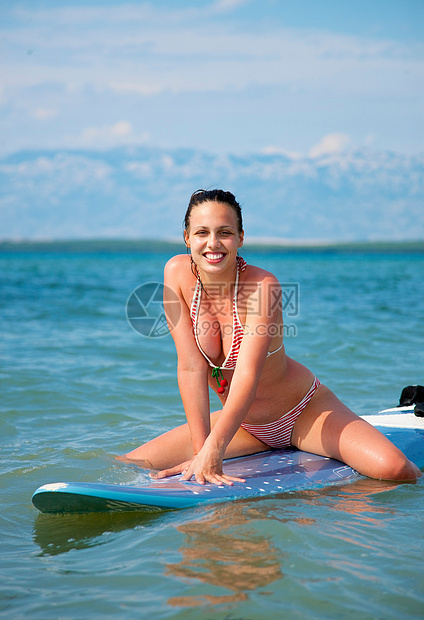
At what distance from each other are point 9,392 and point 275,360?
3.56 meters

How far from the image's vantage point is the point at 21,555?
2.83 m

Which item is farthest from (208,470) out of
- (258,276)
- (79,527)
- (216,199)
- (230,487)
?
(216,199)

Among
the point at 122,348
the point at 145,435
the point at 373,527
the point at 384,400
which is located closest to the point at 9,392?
the point at 145,435

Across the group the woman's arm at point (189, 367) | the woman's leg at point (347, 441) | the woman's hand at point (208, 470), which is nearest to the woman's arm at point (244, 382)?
the woman's hand at point (208, 470)

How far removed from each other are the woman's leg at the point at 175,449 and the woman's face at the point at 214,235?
102cm

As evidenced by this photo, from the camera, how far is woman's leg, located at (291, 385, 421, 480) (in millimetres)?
3541

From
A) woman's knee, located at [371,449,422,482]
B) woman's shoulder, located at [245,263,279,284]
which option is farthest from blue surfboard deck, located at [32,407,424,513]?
woman's shoulder, located at [245,263,279,284]

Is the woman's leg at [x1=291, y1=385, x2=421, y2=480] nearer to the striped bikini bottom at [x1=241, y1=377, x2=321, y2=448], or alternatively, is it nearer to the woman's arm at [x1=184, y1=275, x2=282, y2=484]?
the striped bikini bottom at [x1=241, y1=377, x2=321, y2=448]

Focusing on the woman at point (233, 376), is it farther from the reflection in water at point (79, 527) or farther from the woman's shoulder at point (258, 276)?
the reflection in water at point (79, 527)

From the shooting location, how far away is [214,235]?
10.9ft

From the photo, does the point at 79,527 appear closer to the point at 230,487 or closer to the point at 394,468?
the point at 230,487

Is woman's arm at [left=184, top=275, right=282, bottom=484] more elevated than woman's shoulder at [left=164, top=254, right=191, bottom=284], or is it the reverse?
woman's shoulder at [left=164, top=254, right=191, bottom=284]

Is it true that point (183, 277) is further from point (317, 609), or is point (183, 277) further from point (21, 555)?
point (317, 609)

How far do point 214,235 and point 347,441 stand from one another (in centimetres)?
135
